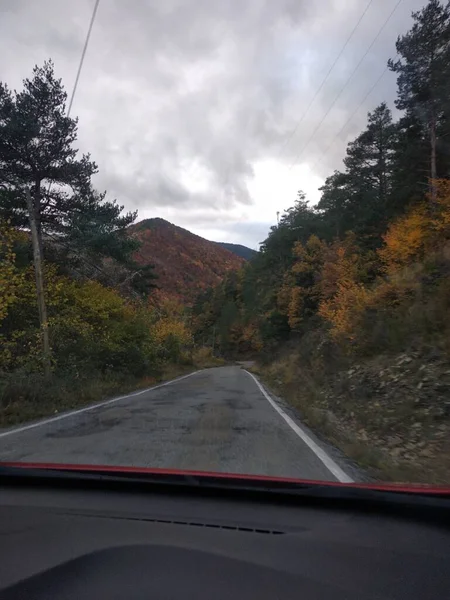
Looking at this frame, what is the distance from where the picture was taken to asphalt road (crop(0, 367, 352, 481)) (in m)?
7.11

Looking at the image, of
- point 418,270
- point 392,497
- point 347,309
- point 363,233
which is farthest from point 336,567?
point 363,233

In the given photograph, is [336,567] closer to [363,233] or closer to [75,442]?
[75,442]

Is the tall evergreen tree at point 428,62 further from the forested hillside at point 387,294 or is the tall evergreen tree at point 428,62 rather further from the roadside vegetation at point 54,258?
the roadside vegetation at point 54,258

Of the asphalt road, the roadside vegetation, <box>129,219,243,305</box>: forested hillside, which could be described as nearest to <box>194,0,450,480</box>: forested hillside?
the asphalt road

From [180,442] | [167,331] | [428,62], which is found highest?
[428,62]

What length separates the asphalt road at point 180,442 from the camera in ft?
23.3

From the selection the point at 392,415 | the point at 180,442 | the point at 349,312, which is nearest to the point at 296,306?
the point at 349,312

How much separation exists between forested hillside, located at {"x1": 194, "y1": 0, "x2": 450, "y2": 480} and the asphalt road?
3.58 ft

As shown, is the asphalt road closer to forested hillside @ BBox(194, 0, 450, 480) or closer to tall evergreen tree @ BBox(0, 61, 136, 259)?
forested hillside @ BBox(194, 0, 450, 480)

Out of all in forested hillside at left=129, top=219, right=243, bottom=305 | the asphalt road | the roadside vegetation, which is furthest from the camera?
forested hillside at left=129, top=219, right=243, bottom=305

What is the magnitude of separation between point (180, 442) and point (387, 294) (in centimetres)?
1249

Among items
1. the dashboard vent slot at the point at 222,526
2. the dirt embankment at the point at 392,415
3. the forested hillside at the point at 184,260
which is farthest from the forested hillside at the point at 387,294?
the forested hillside at the point at 184,260

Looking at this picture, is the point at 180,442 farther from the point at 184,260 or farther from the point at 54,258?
the point at 184,260

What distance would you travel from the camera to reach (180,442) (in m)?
8.71
